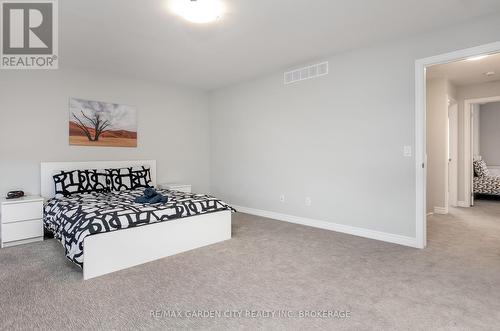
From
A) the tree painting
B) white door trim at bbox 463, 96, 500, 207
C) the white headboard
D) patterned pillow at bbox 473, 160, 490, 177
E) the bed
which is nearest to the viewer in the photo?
the white headboard

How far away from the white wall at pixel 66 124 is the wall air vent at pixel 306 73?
218 centimetres

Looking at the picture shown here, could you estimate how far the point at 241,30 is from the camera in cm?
309

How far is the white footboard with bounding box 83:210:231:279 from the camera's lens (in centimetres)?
251

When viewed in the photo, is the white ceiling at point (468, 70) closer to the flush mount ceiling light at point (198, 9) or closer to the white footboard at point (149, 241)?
the flush mount ceiling light at point (198, 9)

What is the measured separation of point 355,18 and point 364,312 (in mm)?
2633

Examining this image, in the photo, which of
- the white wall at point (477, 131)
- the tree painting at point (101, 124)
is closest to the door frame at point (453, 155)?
the white wall at point (477, 131)

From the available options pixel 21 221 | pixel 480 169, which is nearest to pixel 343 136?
pixel 21 221

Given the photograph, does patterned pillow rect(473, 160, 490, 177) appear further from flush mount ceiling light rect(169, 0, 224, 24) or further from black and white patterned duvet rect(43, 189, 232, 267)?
flush mount ceiling light rect(169, 0, 224, 24)

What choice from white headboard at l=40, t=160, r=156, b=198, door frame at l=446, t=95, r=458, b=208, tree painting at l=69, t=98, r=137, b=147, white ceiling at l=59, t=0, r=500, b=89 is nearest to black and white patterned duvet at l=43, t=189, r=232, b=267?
white headboard at l=40, t=160, r=156, b=198

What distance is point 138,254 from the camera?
278 centimetres

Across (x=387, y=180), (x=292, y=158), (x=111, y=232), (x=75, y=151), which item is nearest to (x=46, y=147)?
(x=75, y=151)

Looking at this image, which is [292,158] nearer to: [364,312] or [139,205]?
[139,205]

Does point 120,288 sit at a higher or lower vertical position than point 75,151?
lower

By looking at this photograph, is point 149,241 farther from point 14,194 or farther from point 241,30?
point 241,30
